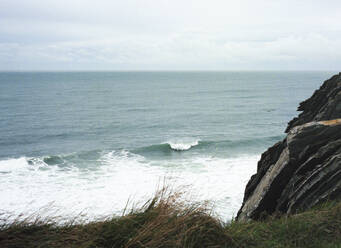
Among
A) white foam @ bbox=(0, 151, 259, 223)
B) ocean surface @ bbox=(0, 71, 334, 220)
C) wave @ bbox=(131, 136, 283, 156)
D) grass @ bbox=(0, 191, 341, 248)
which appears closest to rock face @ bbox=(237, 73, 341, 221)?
grass @ bbox=(0, 191, 341, 248)

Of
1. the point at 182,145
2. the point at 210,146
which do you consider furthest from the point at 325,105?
the point at 182,145

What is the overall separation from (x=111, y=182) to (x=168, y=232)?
21274 mm

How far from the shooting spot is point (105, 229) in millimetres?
4457

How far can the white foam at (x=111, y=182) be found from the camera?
20625mm

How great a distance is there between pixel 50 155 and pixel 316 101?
1172 inches

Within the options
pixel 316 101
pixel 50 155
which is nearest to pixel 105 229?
pixel 316 101

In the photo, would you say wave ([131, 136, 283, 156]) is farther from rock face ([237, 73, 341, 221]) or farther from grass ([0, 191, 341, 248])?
grass ([0, 191, 341, 248])

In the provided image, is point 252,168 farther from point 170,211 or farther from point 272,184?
point 170,211

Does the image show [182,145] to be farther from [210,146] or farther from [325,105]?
[325,105]

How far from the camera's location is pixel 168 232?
14.3ft

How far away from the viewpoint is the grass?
168 inches

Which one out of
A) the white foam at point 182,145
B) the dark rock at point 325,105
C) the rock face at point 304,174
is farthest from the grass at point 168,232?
the white foam at point 182,145

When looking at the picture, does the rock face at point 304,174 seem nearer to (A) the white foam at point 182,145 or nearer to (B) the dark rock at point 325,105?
(B) the dark rock at point 325,105

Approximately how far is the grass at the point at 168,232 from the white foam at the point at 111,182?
12.6 metres
